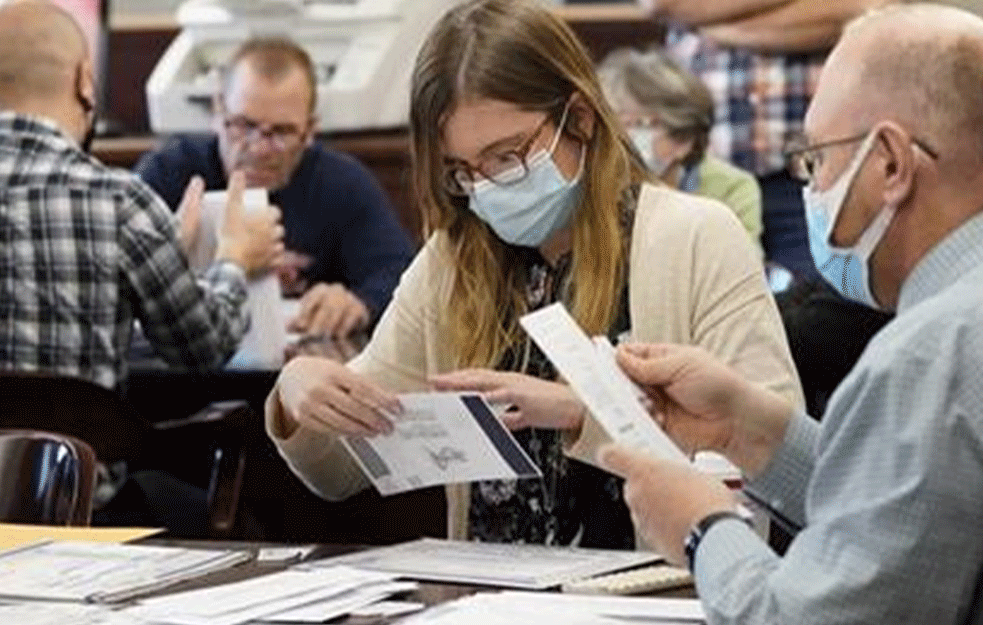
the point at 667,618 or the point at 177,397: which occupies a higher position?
the point at 667,618

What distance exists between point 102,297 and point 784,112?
1.87 m

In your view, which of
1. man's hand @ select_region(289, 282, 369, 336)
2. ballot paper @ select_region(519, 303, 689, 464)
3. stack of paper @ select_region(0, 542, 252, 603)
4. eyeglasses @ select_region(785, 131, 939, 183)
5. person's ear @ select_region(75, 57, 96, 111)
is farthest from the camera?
man's hand @ select_region(289, 282, 369, 336)

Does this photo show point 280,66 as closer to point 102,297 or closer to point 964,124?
point 102,297

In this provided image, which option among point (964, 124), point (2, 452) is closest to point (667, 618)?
point (964, 124)

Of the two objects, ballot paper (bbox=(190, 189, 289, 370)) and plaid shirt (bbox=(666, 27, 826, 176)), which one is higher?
plaid shirt (bbox=(666, 27, 826, 176))

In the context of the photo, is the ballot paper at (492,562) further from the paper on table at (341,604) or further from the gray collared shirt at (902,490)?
the gray collared shirt at (902,490)

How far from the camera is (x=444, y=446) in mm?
2686

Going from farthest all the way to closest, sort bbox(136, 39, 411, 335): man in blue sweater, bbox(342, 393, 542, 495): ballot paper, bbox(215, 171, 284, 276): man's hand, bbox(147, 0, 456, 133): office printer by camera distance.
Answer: bbox(147, 0, 456, 133): office printer
bbox(136, 39, 411, 335): man in blue sweater
bbox(215, 171, 284, 276): man's hand
bbox(342, 393, 542, 495): ballot paper

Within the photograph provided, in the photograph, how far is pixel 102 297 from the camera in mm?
4062

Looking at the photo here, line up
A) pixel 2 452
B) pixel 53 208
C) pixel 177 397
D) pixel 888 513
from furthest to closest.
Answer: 1. pixel 177 397
2. pixel 53 208
3. pixel 2 452
4. pixel 888 513

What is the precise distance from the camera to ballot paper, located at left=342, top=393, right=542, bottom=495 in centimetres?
261

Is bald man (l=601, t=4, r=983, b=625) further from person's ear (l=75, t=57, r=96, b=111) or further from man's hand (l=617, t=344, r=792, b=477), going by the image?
person's ear (l=75, t=57, r=96, b=111)

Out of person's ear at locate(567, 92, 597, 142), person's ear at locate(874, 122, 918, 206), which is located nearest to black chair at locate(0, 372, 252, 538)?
person's ear at locate(567, 92, 597, 142)

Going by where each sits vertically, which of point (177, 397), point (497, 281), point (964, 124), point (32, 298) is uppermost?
point (964, 124)
